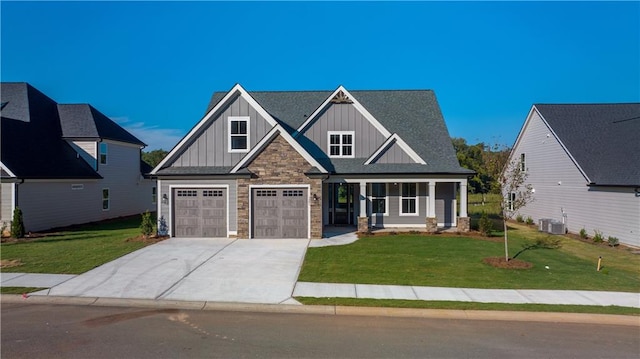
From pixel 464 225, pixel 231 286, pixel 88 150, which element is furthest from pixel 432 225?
pixel 88 150

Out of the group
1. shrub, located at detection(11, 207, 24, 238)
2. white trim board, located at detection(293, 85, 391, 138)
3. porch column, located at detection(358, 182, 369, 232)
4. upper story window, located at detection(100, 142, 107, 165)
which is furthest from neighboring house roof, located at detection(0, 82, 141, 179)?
porch column, located at detection(358, 182, 369, 232)

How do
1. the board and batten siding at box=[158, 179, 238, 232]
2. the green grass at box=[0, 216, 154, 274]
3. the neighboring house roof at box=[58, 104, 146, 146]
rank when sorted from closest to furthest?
the green grass at box=[0, 216, 154, 274]
the board and batten siding at box=[158, 179, 238, 232]
the neighboring house roof at box=[58, 104, 146, 146]

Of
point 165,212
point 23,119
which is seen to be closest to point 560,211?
point 165,212

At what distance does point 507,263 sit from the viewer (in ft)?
40.1

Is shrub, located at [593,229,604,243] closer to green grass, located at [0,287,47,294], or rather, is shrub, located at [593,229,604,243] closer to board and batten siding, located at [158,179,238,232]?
board and batten siding, located at [158,179,238,232]

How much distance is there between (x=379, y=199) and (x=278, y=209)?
6.20 meters

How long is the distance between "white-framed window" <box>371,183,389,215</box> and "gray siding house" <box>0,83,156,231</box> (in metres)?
17.9

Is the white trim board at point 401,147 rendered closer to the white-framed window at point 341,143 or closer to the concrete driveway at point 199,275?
the white-framed window at point 341,143

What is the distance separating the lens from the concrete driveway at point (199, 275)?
30.1ft

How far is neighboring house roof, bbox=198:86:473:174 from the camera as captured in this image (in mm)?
19578

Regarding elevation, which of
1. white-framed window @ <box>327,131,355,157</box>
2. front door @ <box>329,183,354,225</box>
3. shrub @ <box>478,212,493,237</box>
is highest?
white-framed window @ <box>327,131,355,157</box>

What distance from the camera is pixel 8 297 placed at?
882 cm

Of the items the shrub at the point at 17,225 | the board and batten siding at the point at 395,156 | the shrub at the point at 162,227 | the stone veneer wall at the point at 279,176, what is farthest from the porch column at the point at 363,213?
the shrub at the point at 17,225

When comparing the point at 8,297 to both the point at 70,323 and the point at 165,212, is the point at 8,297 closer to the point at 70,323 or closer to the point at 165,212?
the point at 70,323
